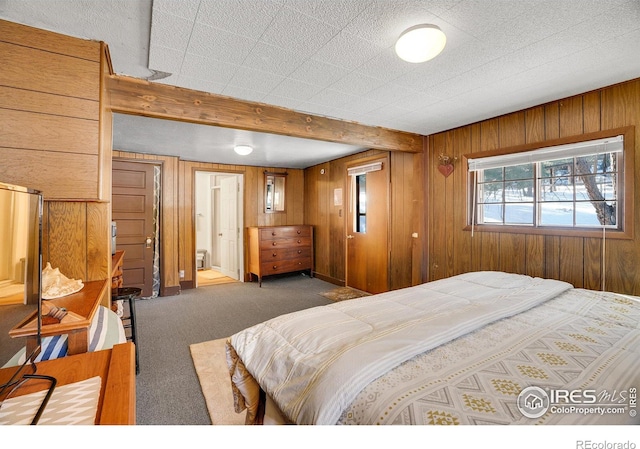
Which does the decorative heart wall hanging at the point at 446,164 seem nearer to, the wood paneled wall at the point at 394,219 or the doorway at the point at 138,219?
the wood paneled wall at the point at 394,219

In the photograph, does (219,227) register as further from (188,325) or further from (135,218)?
(188,325)

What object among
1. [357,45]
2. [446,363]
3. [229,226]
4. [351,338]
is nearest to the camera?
[446,363]

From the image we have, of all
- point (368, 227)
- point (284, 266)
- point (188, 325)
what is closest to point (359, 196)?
point (368, 227)

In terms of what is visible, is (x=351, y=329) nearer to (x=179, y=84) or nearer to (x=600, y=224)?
(x=179, y=84)

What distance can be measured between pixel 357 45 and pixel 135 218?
4.07m

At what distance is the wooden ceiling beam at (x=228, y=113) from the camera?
80.1 inches


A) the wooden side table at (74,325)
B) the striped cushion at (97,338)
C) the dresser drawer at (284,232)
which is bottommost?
the striped cushion at (97,338)

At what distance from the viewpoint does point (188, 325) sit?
3273mm

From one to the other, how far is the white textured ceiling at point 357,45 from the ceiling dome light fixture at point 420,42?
34 millimetres

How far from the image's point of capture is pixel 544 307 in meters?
1.65

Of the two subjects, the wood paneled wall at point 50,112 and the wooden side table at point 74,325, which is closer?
the wooden side table at point 74,325

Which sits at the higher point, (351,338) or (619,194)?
(619,194)

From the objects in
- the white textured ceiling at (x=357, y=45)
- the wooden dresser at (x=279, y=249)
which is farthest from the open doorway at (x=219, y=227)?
the white textured ceiling at (x=357, y=45)
